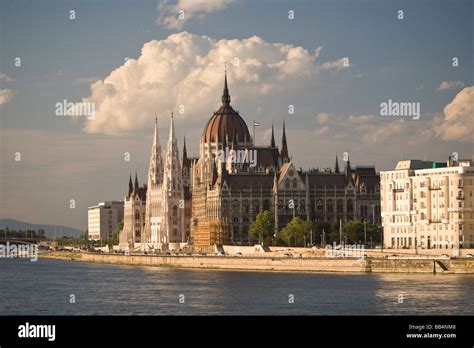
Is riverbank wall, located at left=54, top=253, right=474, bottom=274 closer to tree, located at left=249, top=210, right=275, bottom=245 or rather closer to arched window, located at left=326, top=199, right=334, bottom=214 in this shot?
tree, located at left=249, top=210, right=275, bottom=245

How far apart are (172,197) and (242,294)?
110 meters

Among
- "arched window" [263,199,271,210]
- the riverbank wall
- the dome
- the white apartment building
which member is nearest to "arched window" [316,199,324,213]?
"arched window" [263,199,271,210]

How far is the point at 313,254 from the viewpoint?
410ft

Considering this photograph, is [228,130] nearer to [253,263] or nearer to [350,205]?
[350,205]

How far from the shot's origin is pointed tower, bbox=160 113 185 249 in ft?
636

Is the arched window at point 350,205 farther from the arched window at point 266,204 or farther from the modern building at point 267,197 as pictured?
the arched window at point 266,204

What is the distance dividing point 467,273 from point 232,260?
3466 centimetres

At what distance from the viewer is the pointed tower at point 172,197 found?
636ft

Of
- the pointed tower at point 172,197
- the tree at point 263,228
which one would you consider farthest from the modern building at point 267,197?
the pointed tower at point 172,197

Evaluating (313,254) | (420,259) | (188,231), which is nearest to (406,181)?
(313,254)

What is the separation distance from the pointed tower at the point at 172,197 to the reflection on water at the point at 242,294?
77792 millimetres
